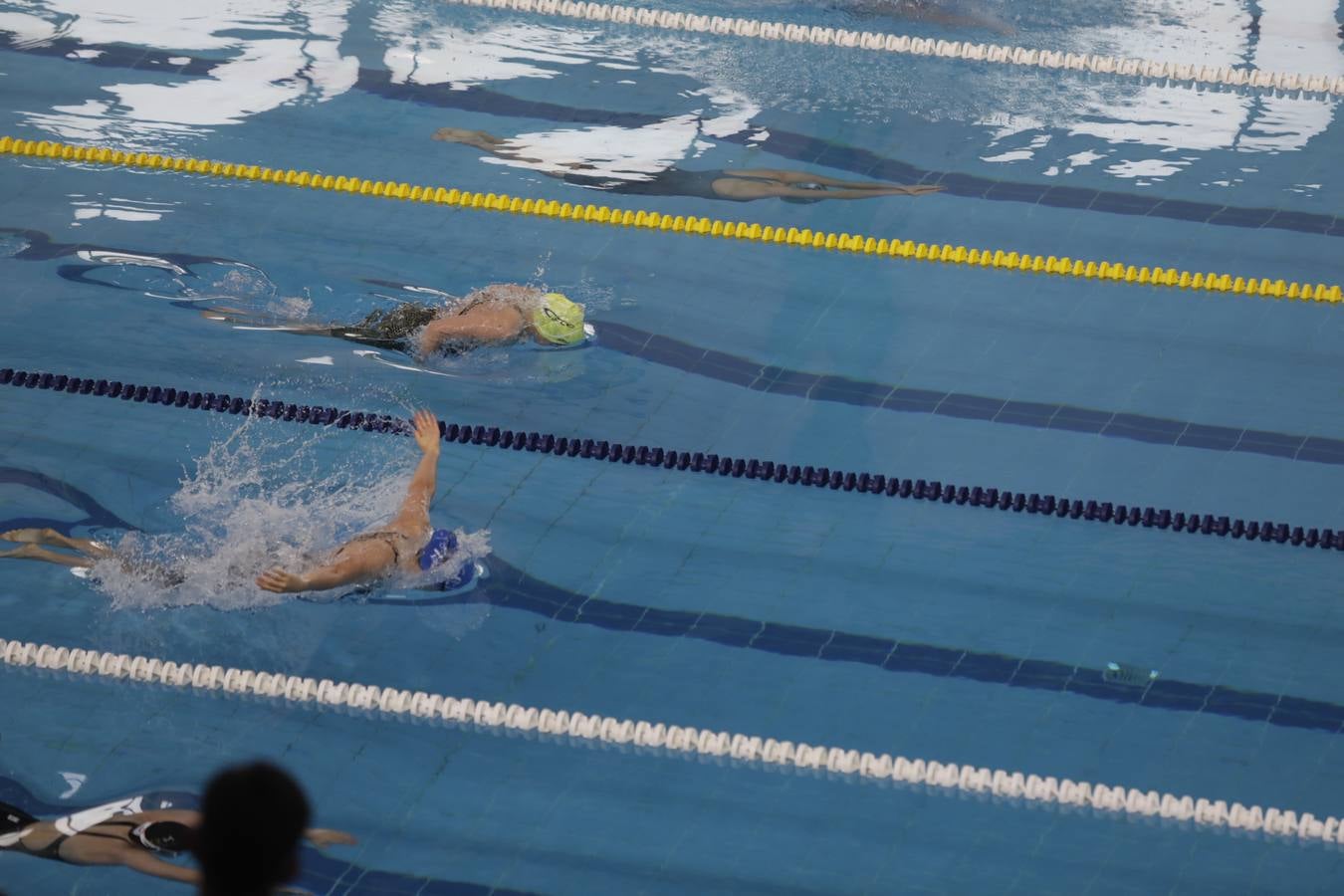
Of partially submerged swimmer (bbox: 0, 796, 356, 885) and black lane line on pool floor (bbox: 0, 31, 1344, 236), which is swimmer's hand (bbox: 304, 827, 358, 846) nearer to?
partially submerged swimmer (bbox: 0, 796, 356, 885)

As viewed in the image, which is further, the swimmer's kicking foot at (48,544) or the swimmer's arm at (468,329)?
the swimmer's arm at (468,329)

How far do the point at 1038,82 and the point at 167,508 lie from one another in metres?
4.25

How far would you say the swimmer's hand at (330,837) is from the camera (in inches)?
146

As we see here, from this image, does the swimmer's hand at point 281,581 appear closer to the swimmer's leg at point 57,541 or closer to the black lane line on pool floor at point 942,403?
the swimmer's leg at point 57,541

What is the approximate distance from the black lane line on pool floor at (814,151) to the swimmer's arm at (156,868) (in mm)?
3704

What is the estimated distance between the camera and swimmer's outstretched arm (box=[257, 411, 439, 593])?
4012 millimetres

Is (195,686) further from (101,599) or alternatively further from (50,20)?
(50,20)

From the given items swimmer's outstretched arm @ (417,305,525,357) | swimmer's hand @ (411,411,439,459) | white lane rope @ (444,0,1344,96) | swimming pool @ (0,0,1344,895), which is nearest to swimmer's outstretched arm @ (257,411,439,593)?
swimmer's hand @ (411,411,439,459)

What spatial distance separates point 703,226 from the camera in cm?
589

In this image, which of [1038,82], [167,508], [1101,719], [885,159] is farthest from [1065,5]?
[167,508]

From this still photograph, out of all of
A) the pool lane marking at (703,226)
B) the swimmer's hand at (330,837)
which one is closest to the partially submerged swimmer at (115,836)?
the swimmer's hand at (330,837)

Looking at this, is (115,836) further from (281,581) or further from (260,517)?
(260,517)

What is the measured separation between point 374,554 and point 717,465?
1114 mm

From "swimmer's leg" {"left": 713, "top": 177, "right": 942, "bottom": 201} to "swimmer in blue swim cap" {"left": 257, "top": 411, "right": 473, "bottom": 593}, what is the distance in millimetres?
2046
